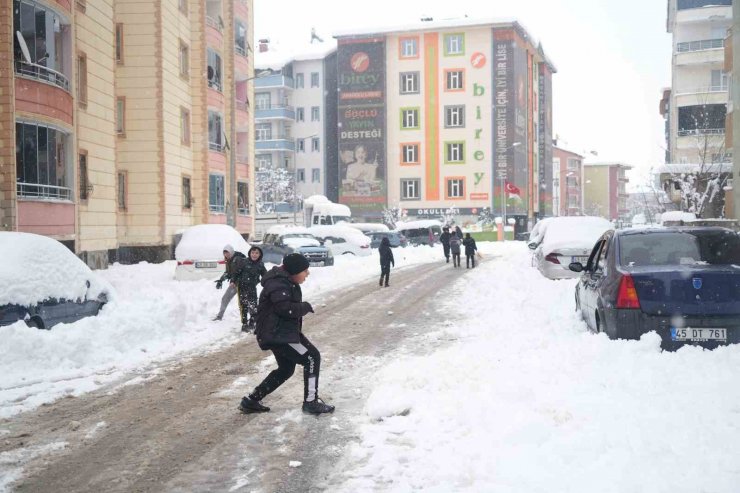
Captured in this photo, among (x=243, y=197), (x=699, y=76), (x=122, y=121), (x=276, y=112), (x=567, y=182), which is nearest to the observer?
(x=122, y=121)

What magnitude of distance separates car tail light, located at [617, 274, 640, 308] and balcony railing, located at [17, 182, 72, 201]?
16371mm

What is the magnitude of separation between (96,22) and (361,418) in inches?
908

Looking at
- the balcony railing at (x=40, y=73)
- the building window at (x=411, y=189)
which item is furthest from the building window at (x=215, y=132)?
the building window at (x=411, y=189)

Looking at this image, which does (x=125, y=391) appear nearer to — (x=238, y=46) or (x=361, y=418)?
(x=361, y=418)

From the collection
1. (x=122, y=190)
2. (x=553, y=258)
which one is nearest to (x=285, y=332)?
(x=553, y=258)

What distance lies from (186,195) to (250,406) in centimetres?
2811

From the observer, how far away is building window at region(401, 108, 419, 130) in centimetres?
6725

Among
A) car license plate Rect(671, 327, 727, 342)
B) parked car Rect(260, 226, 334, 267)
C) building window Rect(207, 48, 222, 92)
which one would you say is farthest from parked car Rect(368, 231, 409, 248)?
car license plate Rect(671, 327, 727, 342)

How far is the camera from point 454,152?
66.7 m

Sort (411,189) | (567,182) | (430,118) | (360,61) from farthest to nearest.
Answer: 1. (567,182)
2. (360,61)
3. (411,189)
4. (430,118)

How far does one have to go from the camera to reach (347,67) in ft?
224

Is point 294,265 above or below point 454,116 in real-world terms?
below

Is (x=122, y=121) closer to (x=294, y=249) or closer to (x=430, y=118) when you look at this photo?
(x=294, y=249)

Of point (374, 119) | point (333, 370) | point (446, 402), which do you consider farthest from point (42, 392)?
point (374, 119)
